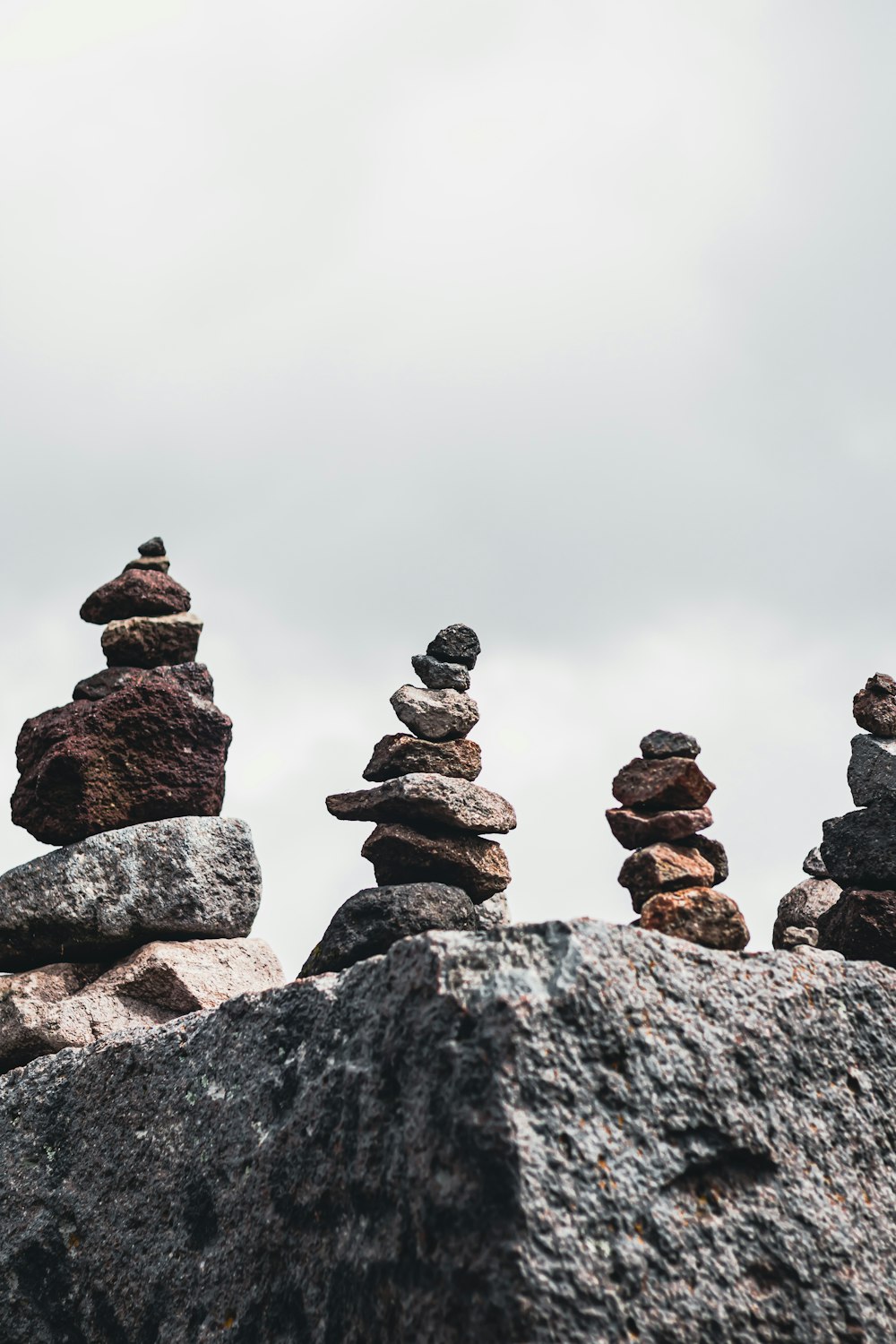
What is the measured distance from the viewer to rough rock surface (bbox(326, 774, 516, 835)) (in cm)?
962

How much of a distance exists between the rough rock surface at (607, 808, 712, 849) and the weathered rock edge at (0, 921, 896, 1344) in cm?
770

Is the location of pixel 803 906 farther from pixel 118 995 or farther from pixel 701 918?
pixel 118 995

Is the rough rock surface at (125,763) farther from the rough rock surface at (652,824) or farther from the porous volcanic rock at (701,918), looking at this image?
the rough rock surface at (652,824)

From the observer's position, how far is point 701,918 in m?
9.70

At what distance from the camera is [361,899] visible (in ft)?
28.9

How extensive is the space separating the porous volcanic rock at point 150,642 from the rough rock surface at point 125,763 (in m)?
0.56

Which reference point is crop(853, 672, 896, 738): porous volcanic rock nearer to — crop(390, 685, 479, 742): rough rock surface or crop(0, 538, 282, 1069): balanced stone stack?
crop(390, 685, 479, 742): rough rock surface

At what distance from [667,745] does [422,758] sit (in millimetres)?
2683

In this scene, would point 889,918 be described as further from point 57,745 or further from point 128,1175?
point 128,1175

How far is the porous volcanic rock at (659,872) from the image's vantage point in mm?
10344

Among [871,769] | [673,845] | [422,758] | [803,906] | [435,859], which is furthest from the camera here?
[803,906]

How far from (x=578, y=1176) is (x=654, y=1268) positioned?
0.24 meters

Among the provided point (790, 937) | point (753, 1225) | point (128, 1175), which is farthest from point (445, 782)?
point (753, 1225)

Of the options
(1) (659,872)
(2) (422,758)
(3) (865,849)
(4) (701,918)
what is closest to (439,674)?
(2) (422,758)
